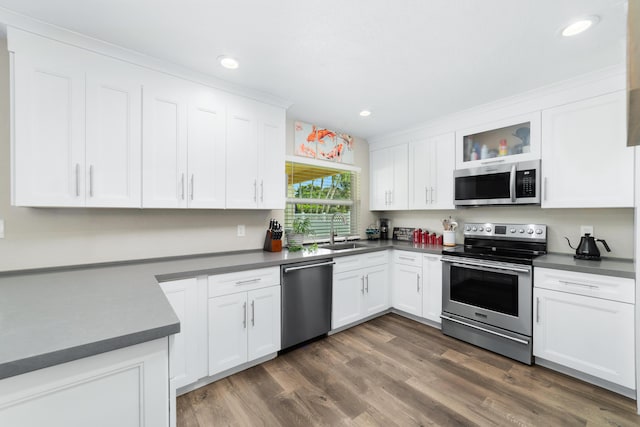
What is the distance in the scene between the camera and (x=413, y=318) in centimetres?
333

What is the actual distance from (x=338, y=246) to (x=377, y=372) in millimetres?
Result: 1578

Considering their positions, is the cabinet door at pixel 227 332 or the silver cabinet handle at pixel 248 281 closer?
the cabinet door at pixel 227 332

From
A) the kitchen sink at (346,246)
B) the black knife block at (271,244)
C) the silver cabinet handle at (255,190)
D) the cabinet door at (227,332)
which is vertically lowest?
the cabinet door at (227,332)

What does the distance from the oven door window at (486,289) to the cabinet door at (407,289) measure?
42cm

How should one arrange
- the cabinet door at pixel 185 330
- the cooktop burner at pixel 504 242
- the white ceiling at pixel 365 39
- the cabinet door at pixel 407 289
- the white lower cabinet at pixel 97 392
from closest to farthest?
the white lower cabinet at pixel 97 392
the white ceiling at pixel 365 39
the cabinet door at pixel 185 330
the cooktop burner at pixel 504 242
the cabinet door at pixel 407 289

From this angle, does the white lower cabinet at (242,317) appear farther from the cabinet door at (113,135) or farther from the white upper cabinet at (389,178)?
the white upper cabinet at (389,178)

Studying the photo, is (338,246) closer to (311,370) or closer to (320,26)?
(311,370)

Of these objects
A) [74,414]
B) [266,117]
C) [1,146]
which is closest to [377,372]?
[74,414]

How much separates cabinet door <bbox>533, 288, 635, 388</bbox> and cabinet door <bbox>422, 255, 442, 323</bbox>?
86cm

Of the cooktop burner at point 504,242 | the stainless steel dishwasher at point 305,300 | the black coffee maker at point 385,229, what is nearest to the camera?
the stainless steel dishwasher at point 305,300

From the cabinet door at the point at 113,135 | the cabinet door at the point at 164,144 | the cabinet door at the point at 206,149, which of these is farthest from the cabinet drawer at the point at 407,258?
the cabinet door at the point at 113,135

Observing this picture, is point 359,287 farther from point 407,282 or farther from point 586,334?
point 586,334

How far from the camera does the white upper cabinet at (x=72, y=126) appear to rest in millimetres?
1641

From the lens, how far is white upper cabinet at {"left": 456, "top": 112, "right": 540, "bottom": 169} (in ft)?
8.51
